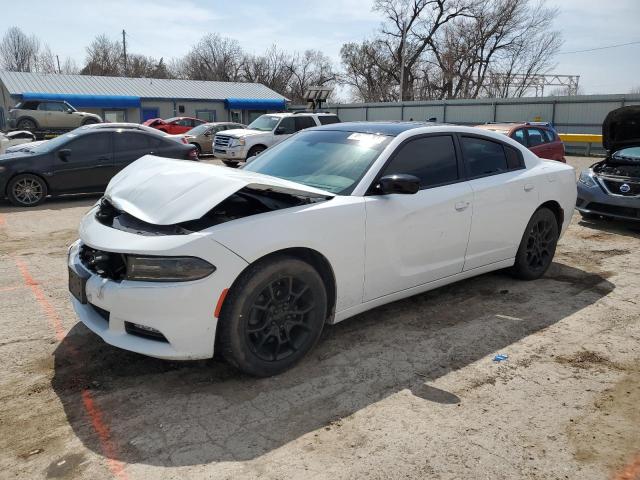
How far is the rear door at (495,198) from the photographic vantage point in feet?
14.9

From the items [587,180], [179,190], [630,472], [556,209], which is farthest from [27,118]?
[630,472]

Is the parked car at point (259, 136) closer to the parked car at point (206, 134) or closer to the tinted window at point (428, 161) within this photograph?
the parked car at point (206, 134)

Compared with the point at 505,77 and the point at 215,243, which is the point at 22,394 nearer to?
the point at 215,243

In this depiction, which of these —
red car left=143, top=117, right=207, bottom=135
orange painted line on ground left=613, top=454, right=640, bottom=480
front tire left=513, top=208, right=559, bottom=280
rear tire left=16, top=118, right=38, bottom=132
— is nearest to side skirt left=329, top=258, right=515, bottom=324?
front tire left=513, top=208, right=559, bottom=280

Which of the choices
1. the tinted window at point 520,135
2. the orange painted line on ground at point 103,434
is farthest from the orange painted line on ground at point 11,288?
the tinted window at point 520,135

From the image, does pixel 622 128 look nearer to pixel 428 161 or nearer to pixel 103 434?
pixel 428 161

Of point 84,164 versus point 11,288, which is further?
point 84,164

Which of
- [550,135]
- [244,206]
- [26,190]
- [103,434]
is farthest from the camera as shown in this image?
[550,135]

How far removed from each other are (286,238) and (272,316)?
513mm

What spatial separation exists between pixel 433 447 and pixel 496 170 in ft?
9.80

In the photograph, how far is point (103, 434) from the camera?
2754 mm

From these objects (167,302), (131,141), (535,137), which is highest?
(535,137)

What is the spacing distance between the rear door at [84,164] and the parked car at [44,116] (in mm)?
16879

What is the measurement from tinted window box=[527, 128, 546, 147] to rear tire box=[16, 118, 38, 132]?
22.5m
